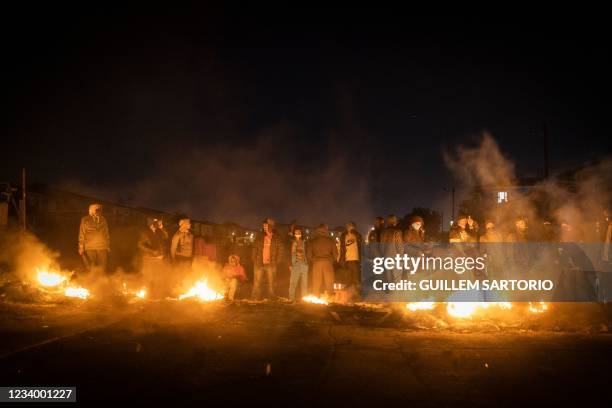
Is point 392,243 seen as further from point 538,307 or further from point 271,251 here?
point 538,307

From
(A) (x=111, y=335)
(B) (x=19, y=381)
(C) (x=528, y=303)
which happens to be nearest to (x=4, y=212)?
(A) (x=111, y=335)

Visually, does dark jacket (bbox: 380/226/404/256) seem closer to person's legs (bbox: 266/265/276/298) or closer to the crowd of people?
the crowd of people

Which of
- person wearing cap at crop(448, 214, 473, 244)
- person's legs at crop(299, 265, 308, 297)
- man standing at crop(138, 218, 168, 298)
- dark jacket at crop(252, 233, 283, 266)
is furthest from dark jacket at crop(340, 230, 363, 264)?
man standing at crop(138, 218, 168, 298)

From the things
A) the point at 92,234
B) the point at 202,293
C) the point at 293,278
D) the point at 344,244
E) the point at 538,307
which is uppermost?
the point at 92,234

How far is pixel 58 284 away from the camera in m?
11.7

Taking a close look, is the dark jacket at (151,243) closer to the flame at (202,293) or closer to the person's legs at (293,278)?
the flame at (202,293)

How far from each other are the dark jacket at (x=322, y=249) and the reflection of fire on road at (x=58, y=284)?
4925 mm

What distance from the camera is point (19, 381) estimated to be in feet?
17.2

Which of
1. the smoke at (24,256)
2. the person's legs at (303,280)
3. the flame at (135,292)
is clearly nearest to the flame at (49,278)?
the smoke at (24,256)

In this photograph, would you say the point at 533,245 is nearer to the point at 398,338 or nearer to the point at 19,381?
the point at 398,338

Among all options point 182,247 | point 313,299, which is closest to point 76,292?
point 182,247

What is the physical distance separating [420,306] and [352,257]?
2624mm

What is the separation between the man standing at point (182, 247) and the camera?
11.8 metres

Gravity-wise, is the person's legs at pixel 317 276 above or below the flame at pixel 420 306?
above
